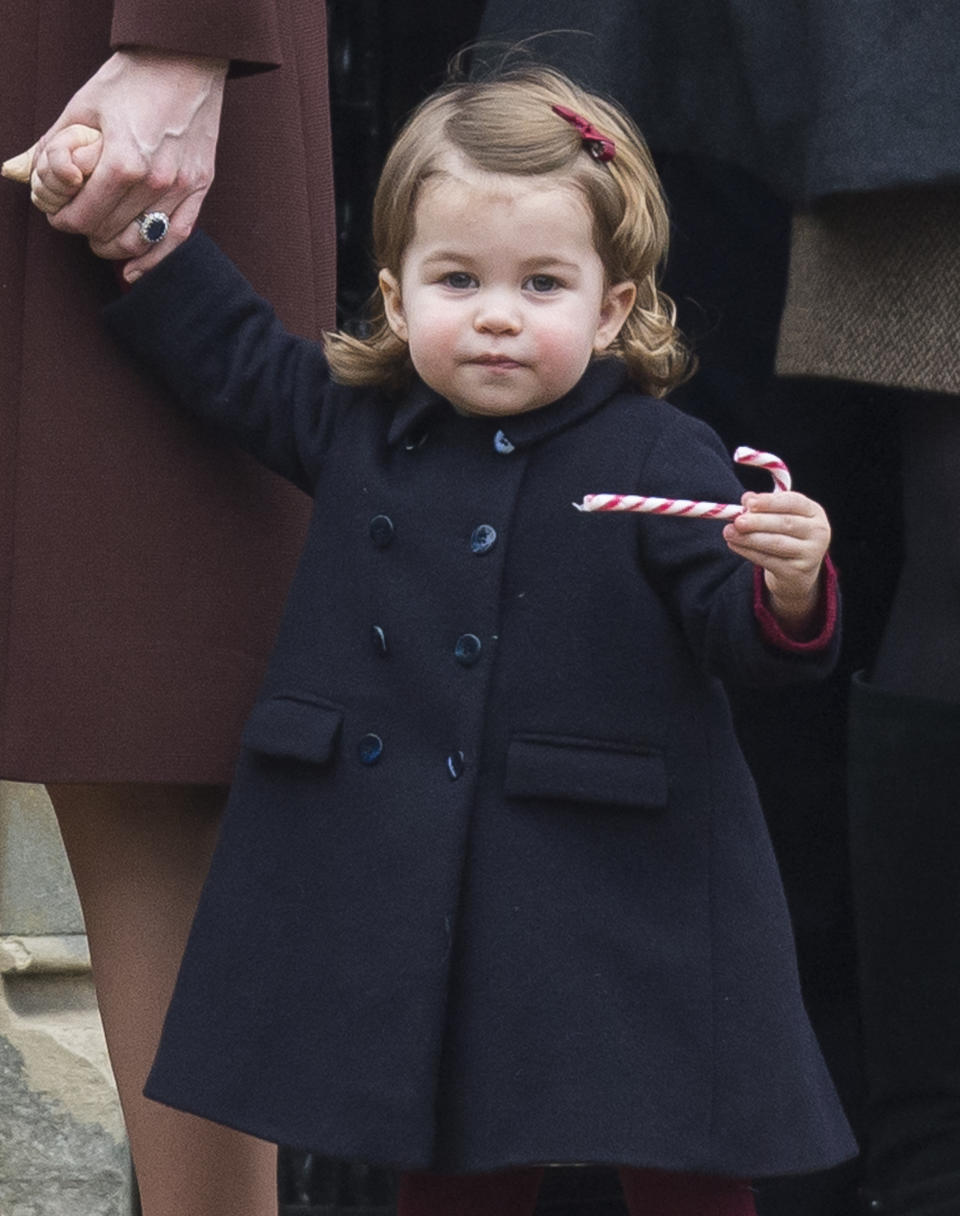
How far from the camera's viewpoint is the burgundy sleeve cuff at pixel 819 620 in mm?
1655

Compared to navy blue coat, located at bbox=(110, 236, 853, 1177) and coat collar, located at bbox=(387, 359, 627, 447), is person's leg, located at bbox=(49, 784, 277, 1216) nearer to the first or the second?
navy blue coat, located at bbox=(110, 236, 853, 1177)

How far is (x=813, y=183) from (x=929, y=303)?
157mm

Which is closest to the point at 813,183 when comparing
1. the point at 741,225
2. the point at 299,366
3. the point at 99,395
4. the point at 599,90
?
the point at 599,90

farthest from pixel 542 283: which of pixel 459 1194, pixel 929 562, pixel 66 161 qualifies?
pixel 459 1194

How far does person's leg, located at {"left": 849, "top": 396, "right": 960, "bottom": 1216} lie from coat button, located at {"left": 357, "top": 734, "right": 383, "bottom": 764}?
26.1 inches

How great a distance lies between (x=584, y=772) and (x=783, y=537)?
0.80 ft

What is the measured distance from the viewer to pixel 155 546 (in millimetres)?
1912

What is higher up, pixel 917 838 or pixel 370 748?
pixel 370 748

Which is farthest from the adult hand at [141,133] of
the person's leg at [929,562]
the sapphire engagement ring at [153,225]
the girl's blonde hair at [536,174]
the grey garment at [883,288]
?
the person's leg at [929,562]

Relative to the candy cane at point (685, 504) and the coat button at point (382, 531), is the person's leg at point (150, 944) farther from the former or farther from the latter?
the candy cane at point (685, 504)

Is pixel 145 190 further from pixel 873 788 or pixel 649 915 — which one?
pixel 873 788

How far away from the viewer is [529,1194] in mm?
2021

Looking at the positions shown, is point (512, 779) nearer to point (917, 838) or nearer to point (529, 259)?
point (529, 259)

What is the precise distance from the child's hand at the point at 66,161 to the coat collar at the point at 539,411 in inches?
11.9
